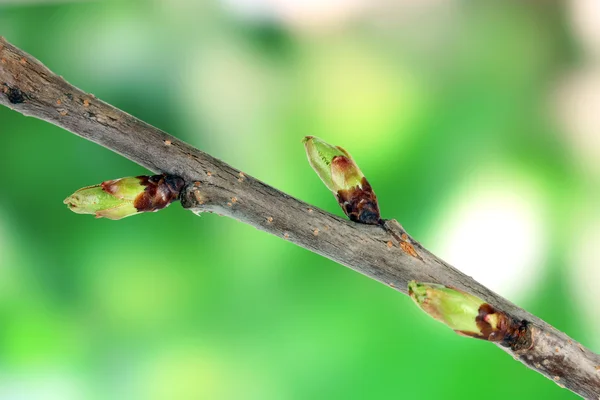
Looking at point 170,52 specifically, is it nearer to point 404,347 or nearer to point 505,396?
point 404,347

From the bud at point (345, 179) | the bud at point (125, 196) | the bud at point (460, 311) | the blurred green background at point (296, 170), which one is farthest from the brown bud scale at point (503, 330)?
the blurred green background at point (296, 170)

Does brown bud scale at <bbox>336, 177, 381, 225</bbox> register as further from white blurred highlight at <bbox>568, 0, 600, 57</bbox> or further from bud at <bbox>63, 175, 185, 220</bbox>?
white blurred highlight at <bbox>568, 0, 600, 57</bbox>

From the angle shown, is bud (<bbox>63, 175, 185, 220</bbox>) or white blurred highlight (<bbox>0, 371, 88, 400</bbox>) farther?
white blurred highlight (<bbox>0, 371, 88, 400</bbox>)

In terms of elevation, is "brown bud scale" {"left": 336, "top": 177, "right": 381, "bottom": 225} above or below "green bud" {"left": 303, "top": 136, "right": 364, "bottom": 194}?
below

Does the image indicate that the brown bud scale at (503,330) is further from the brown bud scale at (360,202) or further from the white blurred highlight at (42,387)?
the white blurred highlight at (42,387)

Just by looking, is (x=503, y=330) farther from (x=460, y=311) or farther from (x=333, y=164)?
(x=333, y=164)

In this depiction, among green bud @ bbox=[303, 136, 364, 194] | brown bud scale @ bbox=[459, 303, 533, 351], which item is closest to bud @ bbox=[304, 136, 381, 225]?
green bud @ bbox=[303, 136, 364, 194]
